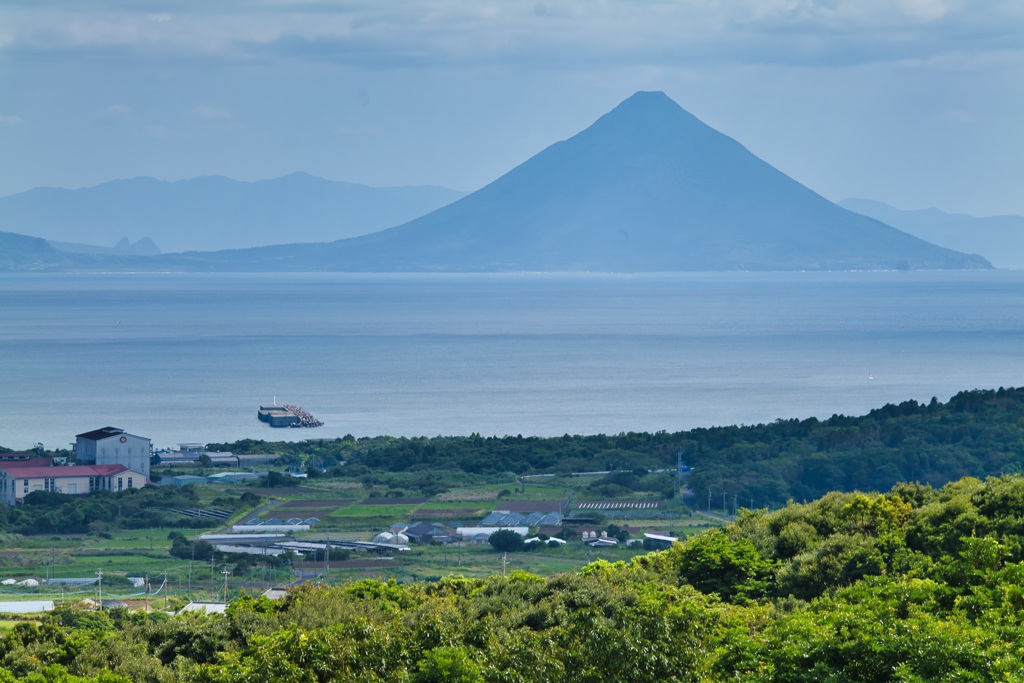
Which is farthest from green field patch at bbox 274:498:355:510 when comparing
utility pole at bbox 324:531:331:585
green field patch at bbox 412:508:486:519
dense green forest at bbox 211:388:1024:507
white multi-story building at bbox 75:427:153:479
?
white multi-story building at bbox 75:427:153:479

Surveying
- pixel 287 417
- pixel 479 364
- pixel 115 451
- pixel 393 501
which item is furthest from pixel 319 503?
pixel 479 364

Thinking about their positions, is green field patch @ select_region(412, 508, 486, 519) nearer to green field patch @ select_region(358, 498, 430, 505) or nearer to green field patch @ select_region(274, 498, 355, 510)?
green field patch @ select_region(358, 498, 430, 505)

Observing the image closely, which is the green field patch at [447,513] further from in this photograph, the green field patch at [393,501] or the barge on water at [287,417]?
the barge on water at [287,417]

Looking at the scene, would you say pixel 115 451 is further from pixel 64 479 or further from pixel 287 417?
pixel 287 417

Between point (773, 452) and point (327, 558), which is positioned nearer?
point (327, 558)

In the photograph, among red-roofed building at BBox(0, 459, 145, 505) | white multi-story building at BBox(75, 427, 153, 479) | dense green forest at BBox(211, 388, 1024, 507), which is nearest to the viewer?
red-roofed building at BBox(0, 459, 145, 505)

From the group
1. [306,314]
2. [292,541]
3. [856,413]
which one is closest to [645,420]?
[856,413]
